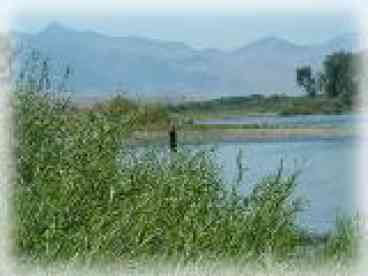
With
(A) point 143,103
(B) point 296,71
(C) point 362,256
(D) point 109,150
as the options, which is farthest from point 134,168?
(C) point 362,256

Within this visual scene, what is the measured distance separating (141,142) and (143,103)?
0.29 meters

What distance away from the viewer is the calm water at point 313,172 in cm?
692

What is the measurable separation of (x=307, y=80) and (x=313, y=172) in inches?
72.9

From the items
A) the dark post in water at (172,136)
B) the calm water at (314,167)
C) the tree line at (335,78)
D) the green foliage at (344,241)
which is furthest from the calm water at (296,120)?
the green foliage at (344,241)

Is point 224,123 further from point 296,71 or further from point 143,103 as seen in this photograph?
point 296,71

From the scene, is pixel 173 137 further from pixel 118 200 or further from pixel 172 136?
pixel 118 200

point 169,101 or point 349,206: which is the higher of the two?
point 169,101

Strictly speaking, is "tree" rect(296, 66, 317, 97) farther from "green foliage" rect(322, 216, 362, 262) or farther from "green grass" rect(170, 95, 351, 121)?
"green foliage" rect(322, 216, 362, 262)

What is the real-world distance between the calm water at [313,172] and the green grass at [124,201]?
7.4 inches

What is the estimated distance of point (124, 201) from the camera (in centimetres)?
617

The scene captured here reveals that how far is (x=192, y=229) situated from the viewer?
5.85 meters

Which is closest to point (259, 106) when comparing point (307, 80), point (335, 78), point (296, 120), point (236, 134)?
point (307, 80)

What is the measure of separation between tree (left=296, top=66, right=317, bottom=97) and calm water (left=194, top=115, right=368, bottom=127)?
0.22 m

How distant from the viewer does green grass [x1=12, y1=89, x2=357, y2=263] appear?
548 centimetres
